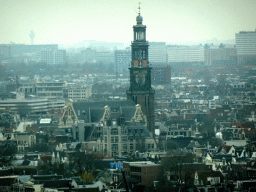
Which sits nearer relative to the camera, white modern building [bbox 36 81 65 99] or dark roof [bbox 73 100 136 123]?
dark roof [bbox 73 100 136 123]

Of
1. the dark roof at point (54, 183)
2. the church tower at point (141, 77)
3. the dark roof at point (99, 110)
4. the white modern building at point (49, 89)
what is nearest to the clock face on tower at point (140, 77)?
the church tower at point (141, 77)

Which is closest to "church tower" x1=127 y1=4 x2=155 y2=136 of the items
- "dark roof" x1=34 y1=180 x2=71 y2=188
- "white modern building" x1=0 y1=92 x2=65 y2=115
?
"dark roof" x1=34 y1=180 x2=71 y2=188

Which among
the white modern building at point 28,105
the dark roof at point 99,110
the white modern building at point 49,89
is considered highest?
the white modern building at point 49,89

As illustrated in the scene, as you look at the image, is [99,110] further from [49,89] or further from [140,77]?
[49,89]

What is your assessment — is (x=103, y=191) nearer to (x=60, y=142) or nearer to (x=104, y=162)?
(x=104, y=162)

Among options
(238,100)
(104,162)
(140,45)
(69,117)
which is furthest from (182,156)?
(238,100)

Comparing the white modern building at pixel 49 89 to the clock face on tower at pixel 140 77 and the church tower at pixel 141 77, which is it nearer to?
the church tower at pixel 141 77

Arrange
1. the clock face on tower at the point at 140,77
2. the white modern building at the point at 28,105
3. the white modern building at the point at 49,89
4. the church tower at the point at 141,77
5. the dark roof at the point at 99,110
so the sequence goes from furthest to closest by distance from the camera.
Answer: the white modern building at the point at 49,89 < the white modern building at the point at 28,105 < the clock face on tower at the point at 140,77 < the church tower at the point at 141,77 < the dark roof at the point at 99,110

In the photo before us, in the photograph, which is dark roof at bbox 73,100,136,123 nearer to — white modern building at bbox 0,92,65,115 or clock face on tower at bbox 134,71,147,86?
clock face on tower at bbox 134,71,147,86

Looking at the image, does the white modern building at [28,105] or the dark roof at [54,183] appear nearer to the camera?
the dark roof at [54,183]
